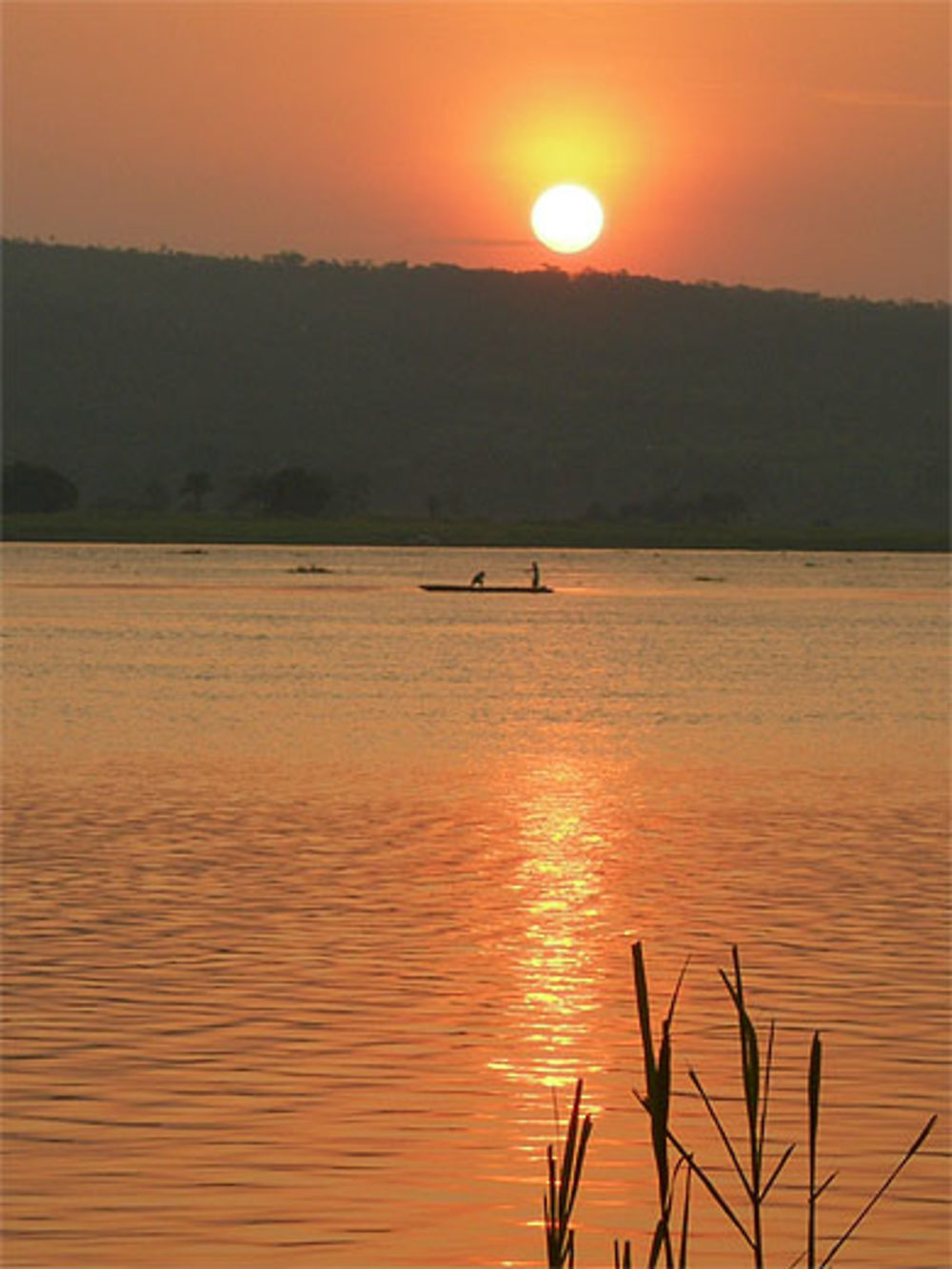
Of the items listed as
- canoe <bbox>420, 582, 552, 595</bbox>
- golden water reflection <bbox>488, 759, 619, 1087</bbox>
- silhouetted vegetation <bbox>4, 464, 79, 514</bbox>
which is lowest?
golden water reflection <bbox>488, 759, 619, 1087</bbox>

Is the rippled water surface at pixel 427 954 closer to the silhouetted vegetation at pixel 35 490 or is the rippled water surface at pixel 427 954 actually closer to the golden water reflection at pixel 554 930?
the golden water reflection at pixel 554 930

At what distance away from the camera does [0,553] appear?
16238 centimetres

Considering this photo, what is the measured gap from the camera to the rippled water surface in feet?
42.7

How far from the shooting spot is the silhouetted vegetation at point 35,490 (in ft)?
603

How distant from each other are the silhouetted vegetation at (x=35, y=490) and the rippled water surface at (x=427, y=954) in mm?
135163

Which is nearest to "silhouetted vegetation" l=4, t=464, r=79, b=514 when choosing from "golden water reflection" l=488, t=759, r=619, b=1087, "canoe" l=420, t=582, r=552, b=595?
"canoe" l=420, t=582, r=552, b=595

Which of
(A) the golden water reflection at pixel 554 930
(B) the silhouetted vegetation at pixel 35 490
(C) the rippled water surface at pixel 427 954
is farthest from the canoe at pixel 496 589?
(B) the silhouetted vegetation at pixel 35 490

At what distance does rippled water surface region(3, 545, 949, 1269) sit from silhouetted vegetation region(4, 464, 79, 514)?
443ft

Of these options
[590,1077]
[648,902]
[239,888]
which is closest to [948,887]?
[648,902]

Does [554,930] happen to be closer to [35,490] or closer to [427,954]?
[427,954]

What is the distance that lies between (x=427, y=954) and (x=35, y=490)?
560 ft

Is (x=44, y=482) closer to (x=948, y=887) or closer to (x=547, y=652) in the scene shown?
(x=547, y=652)

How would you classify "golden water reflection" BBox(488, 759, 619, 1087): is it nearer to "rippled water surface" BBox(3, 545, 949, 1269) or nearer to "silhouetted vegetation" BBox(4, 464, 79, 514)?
"rippled water surface" BBox(3, 545, 949, 1269)

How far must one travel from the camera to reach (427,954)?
1970cm
